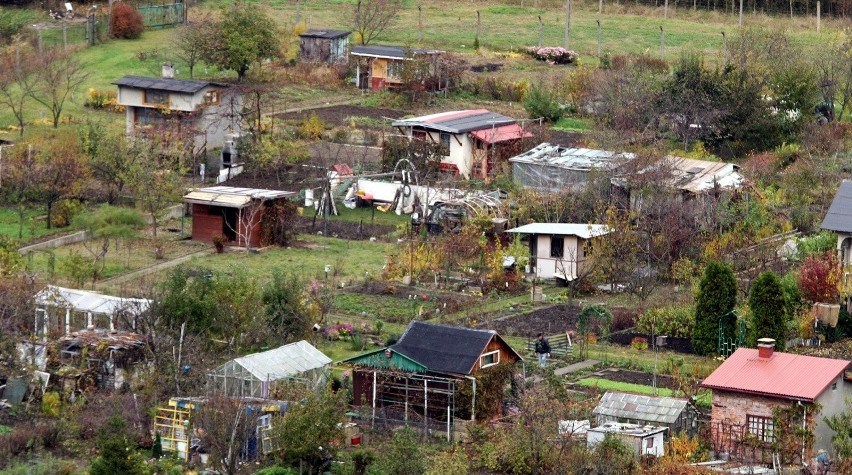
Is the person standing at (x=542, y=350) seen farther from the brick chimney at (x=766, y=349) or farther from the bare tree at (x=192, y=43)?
the bare tree at (x=192, y=43)

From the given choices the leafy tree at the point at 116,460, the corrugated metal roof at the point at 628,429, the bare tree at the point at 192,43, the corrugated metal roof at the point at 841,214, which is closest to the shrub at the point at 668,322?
the corrugated metal roof at the point at 841,214

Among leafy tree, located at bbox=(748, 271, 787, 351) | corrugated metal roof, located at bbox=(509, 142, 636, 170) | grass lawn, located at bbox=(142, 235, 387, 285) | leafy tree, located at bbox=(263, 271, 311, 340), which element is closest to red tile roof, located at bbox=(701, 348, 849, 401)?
leafy tree, located at bbox=(748, 271, 787, 351)

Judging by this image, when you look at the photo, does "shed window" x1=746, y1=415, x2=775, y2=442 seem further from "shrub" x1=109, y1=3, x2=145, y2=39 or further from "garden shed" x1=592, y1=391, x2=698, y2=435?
"shrub" x1=109, y1=3, x2=145, y2=39

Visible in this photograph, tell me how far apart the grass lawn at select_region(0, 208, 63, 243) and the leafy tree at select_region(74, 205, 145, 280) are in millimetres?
674

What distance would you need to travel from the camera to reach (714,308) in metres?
41.2

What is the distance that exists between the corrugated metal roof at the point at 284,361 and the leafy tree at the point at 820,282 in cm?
1120

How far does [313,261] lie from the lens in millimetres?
48531

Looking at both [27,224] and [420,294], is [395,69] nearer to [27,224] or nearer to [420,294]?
[27,224]

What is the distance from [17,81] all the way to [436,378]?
32.8m

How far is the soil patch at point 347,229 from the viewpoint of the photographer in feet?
169

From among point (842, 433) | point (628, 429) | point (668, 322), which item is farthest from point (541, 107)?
point (842, 433)

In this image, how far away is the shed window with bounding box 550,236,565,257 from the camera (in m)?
47.5

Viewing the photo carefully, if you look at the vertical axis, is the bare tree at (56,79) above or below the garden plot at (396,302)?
above

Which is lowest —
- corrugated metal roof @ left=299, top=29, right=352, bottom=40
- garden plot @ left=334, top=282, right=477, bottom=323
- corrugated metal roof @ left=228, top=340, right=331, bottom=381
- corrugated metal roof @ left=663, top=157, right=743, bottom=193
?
garden plot @ left=334, top=282, right=477, bottom=323
